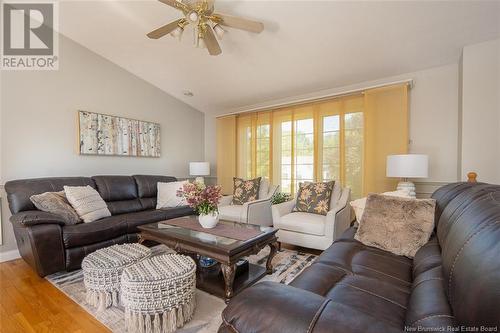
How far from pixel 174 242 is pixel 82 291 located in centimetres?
84

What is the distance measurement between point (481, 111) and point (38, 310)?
4.43m

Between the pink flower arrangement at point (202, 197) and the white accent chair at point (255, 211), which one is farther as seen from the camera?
the white accent chair at point (255, 211)

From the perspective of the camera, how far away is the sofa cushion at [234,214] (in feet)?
10.6

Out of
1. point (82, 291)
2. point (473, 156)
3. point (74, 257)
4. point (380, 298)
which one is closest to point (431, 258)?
point (380, 298)

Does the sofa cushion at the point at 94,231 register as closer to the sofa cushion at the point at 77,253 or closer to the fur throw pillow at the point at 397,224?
the sofa cushion at the point at 77,253

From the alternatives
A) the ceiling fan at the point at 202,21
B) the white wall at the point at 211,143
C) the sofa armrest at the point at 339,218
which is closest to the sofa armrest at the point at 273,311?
the sofa armrest at the point at 339,218

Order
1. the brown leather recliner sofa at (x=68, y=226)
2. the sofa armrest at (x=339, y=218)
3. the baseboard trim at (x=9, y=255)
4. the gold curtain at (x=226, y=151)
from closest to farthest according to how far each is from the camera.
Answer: the brown leather recliner sofa at (x=68, y=226) → the sofa armrest at (x=339, y=218) → the baseboard trim at (x=9, y=255) → the gold curtain at (x=226, y=151)

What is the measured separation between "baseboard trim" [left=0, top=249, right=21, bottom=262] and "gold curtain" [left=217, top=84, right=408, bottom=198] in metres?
3.22

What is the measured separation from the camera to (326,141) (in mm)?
3840

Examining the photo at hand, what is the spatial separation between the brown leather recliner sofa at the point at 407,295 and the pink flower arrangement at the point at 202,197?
3.99 feet

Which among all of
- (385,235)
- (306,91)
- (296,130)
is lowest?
(385,235)

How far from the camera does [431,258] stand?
4.17 ft

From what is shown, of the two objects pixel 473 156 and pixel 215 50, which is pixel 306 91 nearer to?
pixel 215 50

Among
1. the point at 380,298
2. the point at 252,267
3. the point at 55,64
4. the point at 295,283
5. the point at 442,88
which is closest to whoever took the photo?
the point at 380,298
